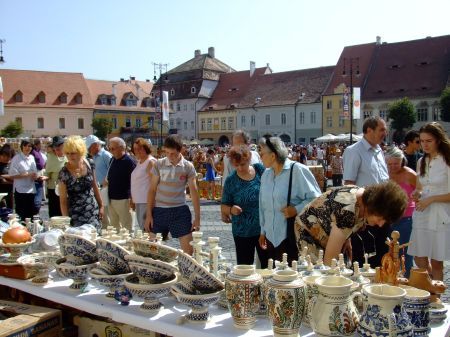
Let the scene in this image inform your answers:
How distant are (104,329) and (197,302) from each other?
74cm

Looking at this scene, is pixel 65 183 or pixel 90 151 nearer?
pixel 65 183

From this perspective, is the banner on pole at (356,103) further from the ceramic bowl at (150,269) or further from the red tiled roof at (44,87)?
the red tiled roof at (44,87)

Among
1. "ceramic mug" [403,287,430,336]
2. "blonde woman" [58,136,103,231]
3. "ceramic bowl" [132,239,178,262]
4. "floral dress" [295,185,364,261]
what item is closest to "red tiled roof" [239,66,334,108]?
"blonde woman" [58,136,103,231]

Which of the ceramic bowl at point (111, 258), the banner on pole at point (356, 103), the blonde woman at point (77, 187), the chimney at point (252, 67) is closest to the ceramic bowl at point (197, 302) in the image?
the ceramic bowl at point (111, 258)

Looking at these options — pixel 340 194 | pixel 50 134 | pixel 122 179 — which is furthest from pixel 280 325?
A: pixel 50 134

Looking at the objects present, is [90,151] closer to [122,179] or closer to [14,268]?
[122,179]

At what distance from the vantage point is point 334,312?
166 cm

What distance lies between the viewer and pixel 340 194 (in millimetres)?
2426

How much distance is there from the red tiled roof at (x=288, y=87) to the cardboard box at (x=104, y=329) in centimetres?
4441

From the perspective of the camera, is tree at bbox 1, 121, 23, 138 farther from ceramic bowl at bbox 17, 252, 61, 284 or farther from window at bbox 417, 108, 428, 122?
ceramic bowl at bbox 17, 252, 61, 284

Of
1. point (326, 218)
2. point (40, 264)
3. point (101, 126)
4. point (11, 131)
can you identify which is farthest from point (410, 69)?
point (40, 264)

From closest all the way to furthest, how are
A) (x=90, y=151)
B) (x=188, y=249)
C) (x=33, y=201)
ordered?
1. (x=188, y=249)
2. (x=90, y=151)
3. (x=33, y=201)

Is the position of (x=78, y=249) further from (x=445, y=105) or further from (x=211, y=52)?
(x=211, y=52)

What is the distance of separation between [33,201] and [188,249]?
345 cm
